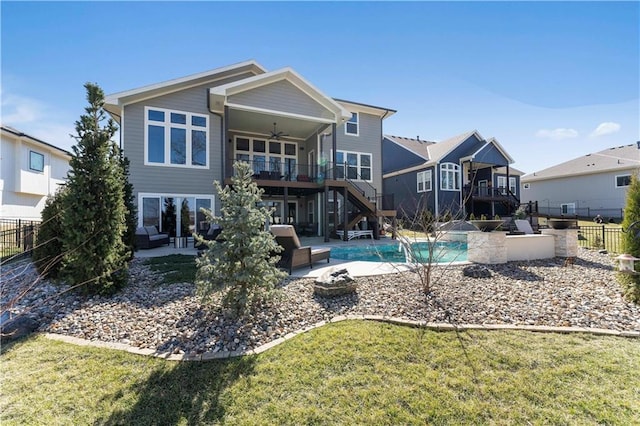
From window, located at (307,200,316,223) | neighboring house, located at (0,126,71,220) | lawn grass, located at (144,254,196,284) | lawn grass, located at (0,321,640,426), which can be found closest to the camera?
lawn grass, located at (0,321,640,426)

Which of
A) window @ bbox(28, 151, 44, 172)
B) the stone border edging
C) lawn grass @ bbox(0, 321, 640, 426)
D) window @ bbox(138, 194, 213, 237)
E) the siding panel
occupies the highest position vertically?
the siding panel

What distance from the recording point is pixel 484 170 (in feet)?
86.2

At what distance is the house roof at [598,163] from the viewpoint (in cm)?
2562

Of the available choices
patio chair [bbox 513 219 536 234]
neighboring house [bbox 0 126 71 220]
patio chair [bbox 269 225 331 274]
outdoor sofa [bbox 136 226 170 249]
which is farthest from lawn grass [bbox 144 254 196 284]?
patio chair [bbox 513 219 536 234]

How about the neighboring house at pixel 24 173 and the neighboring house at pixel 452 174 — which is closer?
the neighboring house at pixel 24 173

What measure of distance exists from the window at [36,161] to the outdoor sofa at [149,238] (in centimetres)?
1370

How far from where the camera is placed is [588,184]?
1104 inches

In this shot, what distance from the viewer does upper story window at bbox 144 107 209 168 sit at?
44.2 ft

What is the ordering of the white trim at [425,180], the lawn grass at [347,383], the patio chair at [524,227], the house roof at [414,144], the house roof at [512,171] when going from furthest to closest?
1. the house roof at [512,171]
2. the house roof at [414,144]
3. the white trim at [425,180]
4. the patio chair at [524,227]
5. the lawn grass at [347,383]

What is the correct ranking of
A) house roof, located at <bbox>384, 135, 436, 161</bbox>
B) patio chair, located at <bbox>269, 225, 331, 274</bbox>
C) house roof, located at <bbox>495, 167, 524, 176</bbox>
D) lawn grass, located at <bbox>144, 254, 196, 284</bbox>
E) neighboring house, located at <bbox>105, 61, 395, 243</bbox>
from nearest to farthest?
lawn grass, located at <bbox>144, 254, 196, 284</bbox> → patio chair, located at <bbox>269, 225, 331, 274</bbox> → neighboring house, located at <bbox>105, 61, 395, 243</bbox> → house roof, located at <bbox>384, 135, 436, 161</bbox> → house roof, located at <bbox>495, 167, 524, 176</bbox>

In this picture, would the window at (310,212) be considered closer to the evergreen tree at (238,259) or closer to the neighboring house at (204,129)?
the neighboring house at (204,129)

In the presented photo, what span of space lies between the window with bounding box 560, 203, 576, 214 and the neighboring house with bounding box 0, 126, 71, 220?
41.6m

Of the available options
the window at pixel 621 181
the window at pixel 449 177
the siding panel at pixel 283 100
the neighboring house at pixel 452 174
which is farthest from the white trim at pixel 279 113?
the window at pixel 621 181

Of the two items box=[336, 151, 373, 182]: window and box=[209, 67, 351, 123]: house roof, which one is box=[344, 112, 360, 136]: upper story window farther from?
box=[209, 67, 351, 123]: house roof
